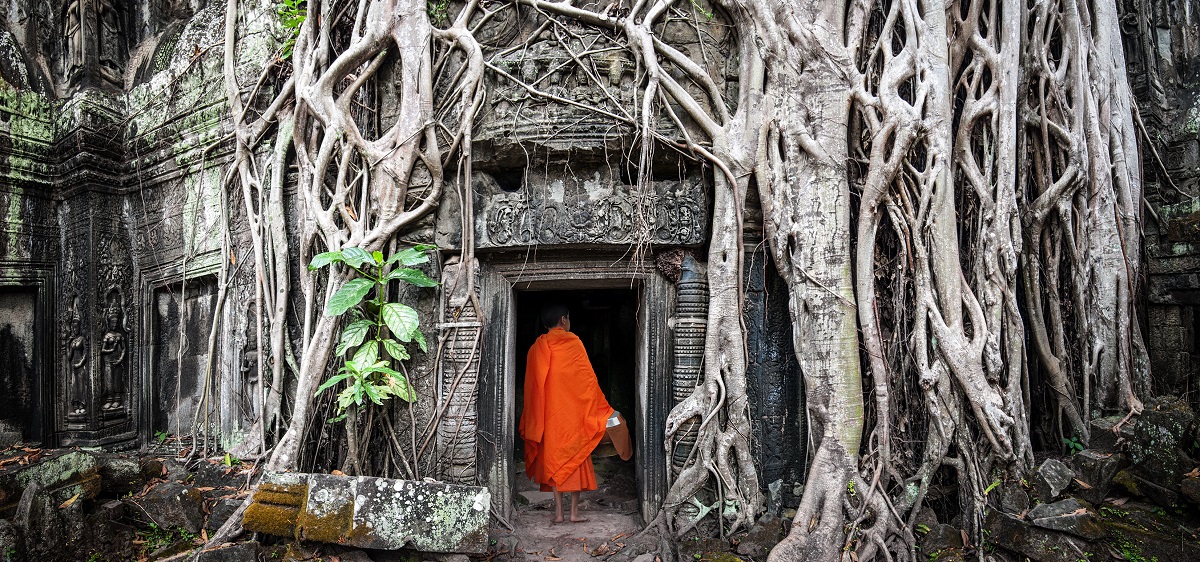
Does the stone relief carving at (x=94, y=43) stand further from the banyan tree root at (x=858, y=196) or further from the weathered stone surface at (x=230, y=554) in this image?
the weathered stone surface at (x=230, y=554)

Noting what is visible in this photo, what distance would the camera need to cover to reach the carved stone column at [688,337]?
3.32m

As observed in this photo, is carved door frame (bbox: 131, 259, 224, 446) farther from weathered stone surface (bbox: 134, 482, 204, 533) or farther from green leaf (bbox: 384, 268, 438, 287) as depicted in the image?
green leaf (bbox: 384, 268, 438, 287)

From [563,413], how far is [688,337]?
95 centimetres

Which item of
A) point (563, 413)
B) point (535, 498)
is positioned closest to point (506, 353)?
point (563, 413)

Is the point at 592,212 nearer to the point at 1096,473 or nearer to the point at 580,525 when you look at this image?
the point at 580,525

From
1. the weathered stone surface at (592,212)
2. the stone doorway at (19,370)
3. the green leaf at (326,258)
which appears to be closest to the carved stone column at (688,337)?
the weathered stone surface at (592,212)

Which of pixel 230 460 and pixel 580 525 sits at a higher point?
pixel 230 460

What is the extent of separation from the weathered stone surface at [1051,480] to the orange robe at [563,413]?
2307 mm

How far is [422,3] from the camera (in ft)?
11.2

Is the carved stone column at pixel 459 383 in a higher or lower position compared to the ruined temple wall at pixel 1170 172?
lower

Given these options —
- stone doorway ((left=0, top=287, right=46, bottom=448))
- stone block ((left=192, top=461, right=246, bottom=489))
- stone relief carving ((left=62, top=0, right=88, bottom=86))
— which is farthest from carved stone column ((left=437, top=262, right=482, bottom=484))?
stone relief carving ((left=62, top=0, right=88, bottom=86))

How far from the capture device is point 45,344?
4.64 meters

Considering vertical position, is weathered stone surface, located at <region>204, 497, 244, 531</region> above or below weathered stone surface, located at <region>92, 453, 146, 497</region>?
below

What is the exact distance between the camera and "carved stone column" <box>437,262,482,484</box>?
338 centimetres
